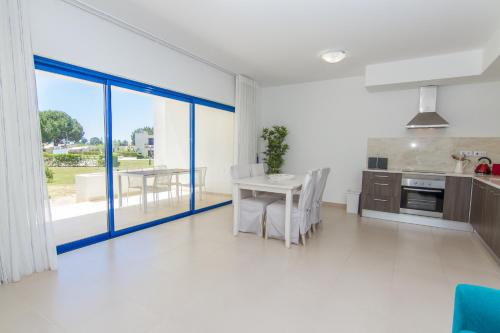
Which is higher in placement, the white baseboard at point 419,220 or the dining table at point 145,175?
the dining table at point 145,175

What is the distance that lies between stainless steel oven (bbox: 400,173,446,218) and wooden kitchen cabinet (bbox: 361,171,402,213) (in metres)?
0.09

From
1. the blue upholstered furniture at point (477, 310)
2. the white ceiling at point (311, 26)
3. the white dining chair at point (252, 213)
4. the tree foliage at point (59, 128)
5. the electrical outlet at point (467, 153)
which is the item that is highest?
the white ceiling at point (311, 26)

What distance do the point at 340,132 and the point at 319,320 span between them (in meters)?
4.29

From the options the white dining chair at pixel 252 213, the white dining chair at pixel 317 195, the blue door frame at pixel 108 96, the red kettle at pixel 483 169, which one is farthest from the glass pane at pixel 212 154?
the red kettle at pixel 483 169

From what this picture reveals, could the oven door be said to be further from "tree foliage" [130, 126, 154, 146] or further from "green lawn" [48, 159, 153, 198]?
"green lawn" [48, 159, 153, 198]

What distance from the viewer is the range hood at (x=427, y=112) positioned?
14.6 ft

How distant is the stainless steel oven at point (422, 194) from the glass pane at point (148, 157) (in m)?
3.80

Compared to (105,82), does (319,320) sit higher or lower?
lower

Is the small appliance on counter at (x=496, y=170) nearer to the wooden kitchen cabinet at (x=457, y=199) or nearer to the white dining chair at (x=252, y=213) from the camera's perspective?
the wooden kitchen cabinet at (x=457, y=199)

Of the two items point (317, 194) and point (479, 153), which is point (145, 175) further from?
point (479, 153)

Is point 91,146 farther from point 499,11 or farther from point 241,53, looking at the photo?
point 499,11

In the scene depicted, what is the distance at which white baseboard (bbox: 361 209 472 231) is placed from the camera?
4133mm

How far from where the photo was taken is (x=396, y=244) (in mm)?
3416

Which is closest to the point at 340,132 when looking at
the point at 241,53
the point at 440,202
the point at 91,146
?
the point at 440,202
